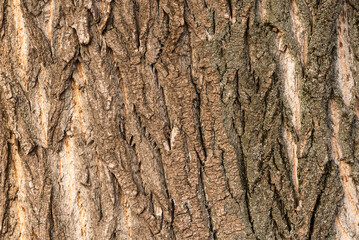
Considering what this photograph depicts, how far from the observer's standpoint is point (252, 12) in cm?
165

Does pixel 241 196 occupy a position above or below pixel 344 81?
below

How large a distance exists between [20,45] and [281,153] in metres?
1.33

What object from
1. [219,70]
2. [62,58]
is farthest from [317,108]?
Result: [62,58]

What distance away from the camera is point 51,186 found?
5.58ft

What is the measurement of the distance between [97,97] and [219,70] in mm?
577

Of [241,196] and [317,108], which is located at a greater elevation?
[317,108]

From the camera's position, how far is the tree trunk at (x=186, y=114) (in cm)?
165

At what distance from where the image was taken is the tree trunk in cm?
165

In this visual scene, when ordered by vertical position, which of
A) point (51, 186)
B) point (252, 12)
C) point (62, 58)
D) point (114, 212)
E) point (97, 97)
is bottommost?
point (114, 212)

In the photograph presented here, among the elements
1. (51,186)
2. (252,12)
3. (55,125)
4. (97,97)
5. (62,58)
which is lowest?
(51,186)

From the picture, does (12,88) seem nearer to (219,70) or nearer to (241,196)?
(219,70)

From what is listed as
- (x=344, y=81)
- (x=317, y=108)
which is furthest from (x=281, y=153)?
(x=344, y=81)

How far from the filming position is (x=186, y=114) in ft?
5.46

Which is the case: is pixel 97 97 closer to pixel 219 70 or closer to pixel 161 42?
pixel 161 42
